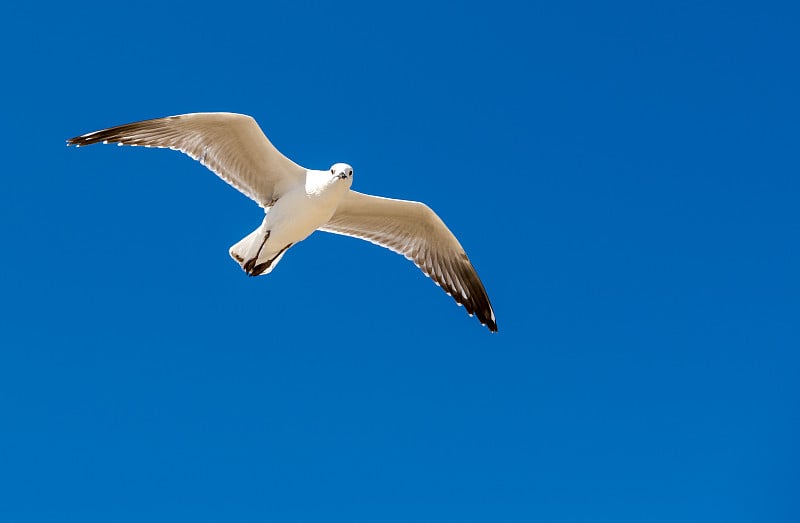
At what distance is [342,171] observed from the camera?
34.4 ft

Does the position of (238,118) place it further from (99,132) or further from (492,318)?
(492,318)

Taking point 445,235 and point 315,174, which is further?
point 445,235

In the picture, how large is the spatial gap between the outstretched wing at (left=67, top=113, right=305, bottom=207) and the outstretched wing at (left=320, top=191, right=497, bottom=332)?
0.83 meters

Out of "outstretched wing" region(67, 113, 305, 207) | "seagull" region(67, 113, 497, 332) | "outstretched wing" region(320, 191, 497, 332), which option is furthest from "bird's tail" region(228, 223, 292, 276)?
"outstretched wing" region(320, 191, 497, 332)

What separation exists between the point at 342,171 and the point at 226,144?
4.48 feet

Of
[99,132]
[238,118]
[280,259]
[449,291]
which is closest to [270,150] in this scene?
[238,118]

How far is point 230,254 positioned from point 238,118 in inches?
58.6

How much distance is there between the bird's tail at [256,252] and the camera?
427 inches

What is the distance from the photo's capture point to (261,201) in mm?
11203

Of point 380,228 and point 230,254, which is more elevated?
point 380,228

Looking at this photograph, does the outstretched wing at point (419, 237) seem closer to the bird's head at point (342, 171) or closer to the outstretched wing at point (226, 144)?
the bird's head at point (342, 171)

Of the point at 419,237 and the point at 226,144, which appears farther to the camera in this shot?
the point at 419,237

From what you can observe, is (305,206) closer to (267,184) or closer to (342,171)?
(342,171)

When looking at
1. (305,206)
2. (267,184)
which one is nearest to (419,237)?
(305,206)
